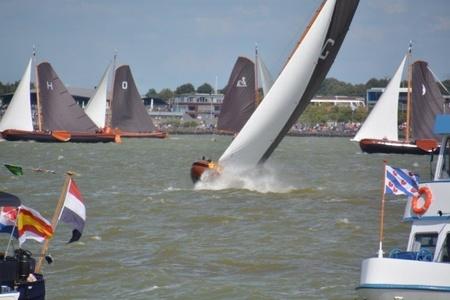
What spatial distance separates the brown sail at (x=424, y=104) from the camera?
100125 mm

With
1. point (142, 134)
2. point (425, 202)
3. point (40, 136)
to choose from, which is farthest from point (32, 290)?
point (142, 134)

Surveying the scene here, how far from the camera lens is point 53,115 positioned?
122562 mm

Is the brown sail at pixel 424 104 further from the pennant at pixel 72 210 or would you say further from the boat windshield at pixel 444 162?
the pennant at pixel 72 210

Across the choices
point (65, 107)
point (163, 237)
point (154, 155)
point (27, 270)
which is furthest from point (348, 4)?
point (65, 107)

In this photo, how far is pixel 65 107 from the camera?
122m

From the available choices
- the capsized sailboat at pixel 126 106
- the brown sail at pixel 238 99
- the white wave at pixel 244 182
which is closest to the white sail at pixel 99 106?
the capsized sailboat at pixel 126 106

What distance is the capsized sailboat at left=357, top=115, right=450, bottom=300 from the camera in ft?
73.0

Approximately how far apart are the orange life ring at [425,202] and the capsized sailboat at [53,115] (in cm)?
9929

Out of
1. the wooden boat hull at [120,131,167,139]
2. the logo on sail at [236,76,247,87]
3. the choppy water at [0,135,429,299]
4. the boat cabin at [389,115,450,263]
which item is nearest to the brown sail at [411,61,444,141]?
the logo on sail at [236,76,247,87]

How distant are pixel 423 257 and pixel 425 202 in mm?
1045

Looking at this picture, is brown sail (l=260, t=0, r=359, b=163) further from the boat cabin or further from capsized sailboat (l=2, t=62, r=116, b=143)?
capsized sailboat (l=2, t=62, r=116, b=143)

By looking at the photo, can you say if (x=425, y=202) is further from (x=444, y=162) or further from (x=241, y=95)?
(x=241, y=95)

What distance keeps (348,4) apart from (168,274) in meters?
25.7

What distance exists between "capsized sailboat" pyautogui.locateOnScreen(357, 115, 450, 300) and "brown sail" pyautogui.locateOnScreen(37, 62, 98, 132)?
99.7 metres
